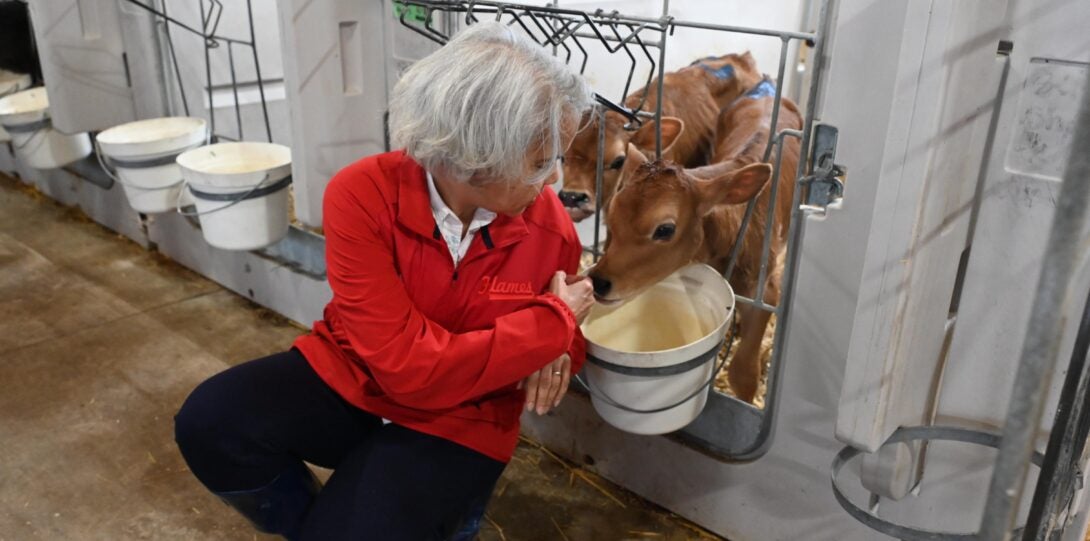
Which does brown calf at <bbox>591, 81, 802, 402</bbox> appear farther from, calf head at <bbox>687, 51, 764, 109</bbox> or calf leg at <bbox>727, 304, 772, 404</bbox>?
calf head at <bbox>687, 51, 764, 109</bbox>

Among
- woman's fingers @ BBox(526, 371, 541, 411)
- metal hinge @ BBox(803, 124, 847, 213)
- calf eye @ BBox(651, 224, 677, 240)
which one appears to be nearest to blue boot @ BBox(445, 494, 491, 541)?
woman's fingers @ BBox(526, 371, 541, 411)

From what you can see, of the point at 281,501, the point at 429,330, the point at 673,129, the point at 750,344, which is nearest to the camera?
the point at 429,330

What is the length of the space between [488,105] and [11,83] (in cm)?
347

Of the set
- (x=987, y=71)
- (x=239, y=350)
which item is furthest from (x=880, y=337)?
(x=239, y=350)

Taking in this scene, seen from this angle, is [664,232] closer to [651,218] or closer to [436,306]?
[651,218]

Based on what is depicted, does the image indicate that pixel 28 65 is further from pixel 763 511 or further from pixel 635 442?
pixel 763 511

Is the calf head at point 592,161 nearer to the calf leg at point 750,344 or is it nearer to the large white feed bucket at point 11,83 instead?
the calf leg at point 750,344

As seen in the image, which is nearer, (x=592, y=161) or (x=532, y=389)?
(x=532, y=389)

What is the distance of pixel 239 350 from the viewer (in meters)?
2.96

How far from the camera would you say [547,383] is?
1.58 metres

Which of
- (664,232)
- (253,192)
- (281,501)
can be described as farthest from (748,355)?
(253,192)

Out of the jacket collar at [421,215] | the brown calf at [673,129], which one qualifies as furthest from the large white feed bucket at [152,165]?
the jacket collar at [421,215]

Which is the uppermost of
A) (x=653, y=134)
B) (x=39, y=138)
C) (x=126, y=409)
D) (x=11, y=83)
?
(x=653, y=134)

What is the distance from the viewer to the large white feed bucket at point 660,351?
1.58 m
